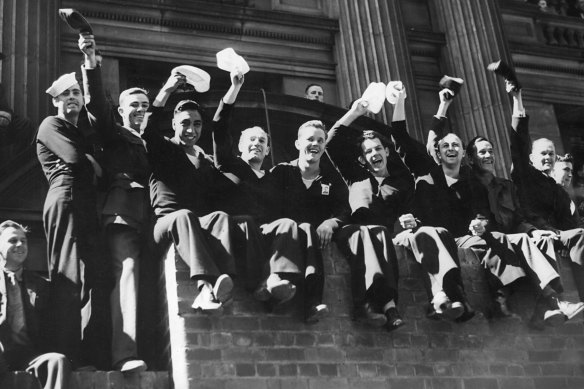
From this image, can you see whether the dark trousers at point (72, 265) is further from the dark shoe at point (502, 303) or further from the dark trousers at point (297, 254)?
the dark shoe at point (502, 303)

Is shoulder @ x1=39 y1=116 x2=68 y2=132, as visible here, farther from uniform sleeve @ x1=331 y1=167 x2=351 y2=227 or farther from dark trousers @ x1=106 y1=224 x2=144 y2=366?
uniform sleeve @ x1=331 y1=167 x2=351 y2=227

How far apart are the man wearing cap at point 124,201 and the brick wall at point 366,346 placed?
0.41 metres

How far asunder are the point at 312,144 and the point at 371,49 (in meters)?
6.42

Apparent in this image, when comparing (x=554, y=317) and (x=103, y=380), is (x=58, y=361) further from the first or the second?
(x=554, y=317)

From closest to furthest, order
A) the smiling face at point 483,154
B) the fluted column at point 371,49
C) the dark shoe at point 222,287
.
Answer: the dark shoe at point 222,287, the smiling face at point 483,154, the fluted column at point 371,49

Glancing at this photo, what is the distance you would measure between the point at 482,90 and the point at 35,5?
672cm

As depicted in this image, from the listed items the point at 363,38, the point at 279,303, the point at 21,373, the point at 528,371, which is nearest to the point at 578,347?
the point at 528,371

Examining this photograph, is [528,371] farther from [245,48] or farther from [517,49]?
[517,49]

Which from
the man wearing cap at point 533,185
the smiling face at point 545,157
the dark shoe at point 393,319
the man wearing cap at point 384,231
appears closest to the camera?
the dark shoe at point 393,319

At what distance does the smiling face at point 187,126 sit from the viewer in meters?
9.37

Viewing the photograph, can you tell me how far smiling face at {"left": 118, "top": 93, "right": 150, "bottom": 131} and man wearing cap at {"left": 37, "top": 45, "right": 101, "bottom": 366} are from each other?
0.43m

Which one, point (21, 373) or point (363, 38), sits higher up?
point (363, 38)

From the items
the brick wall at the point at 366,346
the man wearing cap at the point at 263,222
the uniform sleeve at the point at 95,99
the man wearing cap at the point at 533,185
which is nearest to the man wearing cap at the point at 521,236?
the brick wall at the point at 366,346

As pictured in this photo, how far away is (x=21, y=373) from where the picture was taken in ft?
25.7
